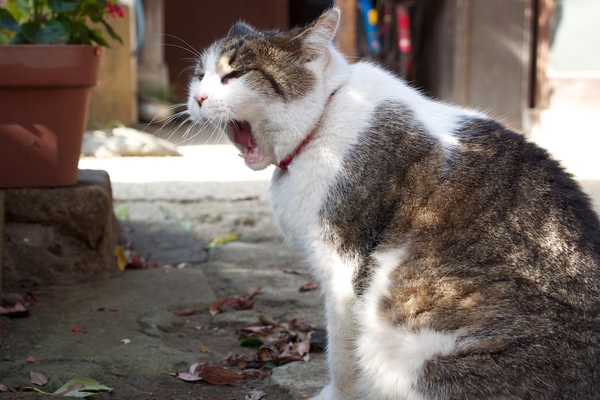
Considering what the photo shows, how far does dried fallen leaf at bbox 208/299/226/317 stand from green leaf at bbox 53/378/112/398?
2.73ft

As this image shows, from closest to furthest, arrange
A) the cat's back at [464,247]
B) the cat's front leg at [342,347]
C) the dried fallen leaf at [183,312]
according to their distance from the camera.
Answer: the cat's back at [464,247] → the cat's front leg at [342,347] → the dried fallen leaf at [183,312]

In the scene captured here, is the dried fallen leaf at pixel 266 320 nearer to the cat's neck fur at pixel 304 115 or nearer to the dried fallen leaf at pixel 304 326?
the dried fallen leaf at pixel 304 326

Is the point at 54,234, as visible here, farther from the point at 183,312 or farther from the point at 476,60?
the point at 476,60

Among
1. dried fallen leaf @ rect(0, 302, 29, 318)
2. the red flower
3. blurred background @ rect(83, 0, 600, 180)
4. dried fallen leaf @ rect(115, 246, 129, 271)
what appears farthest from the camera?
blurred background @ rect(83, 0, 600, 180)

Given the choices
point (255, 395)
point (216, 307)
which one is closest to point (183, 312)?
point (216, 307)

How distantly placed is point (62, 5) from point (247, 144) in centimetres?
130

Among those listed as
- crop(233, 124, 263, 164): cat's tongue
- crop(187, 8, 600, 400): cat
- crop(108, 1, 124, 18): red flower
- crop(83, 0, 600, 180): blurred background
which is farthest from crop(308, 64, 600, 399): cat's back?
crop(83, 0, 600, 180): blurred background

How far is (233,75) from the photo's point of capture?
7.66 feet

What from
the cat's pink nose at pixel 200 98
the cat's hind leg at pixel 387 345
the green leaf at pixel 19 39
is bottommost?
the cat's hind leg at pixel 387 345

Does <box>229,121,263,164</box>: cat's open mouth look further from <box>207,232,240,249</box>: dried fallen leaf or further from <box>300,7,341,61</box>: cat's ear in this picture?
<box>207,232,240,249</box>: dried fallen leaf

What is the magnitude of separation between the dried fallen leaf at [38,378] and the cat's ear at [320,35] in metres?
1.32

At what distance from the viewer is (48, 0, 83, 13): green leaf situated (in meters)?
3.15

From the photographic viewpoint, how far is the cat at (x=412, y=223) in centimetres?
182

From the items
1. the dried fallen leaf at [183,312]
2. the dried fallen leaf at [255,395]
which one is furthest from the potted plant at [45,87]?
the dried fallen leaf at [255,395]
